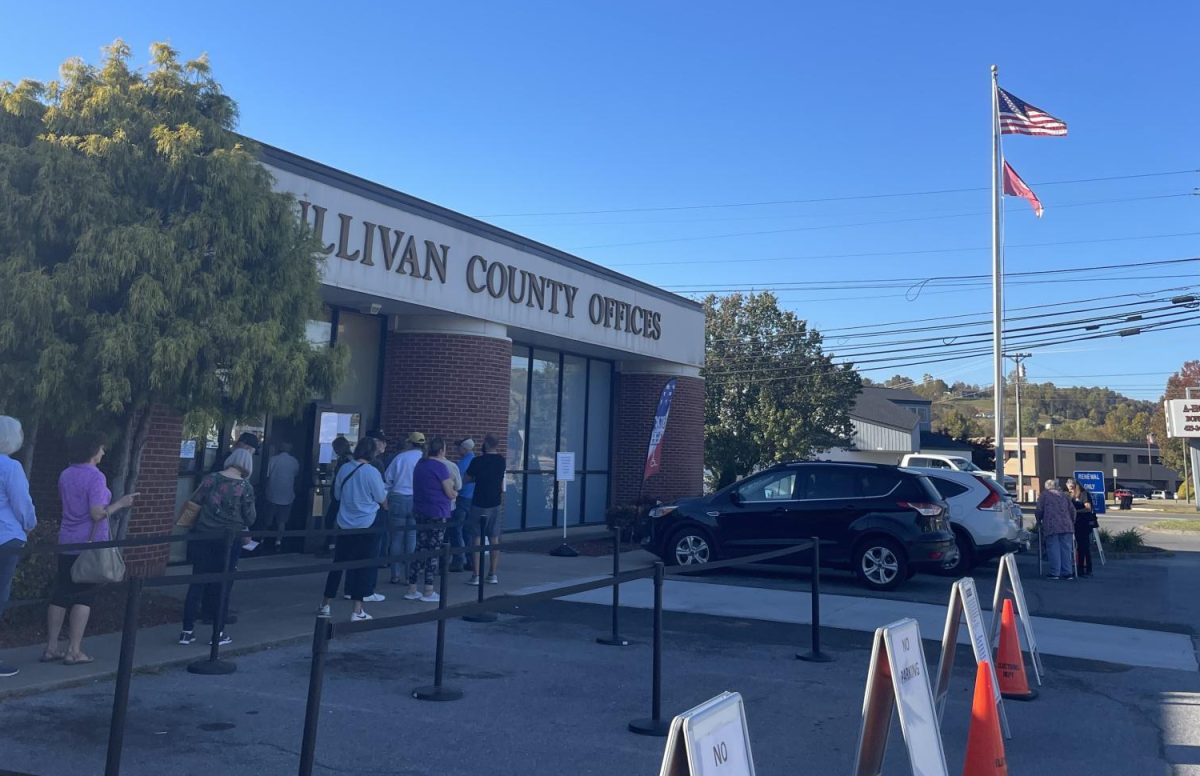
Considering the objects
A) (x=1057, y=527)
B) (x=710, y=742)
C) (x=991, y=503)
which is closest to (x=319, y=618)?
(x=710, y=742)

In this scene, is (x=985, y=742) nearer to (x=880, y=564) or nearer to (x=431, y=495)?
(x=431, y=495)

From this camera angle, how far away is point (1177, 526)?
32875 mm

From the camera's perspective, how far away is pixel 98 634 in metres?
8.16

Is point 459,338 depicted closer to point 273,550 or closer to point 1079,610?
point 273,550

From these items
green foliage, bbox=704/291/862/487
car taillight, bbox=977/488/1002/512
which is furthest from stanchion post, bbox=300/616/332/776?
green foliage, bbox=704/291/862/487

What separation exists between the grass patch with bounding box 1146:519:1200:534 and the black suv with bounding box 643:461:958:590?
23.0 meters

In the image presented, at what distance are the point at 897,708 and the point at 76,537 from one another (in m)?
5.83

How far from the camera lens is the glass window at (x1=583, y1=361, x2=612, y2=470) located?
2003cm

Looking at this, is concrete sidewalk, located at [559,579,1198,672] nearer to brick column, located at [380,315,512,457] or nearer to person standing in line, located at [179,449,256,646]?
person standing in line, located at [179,449,256,646]

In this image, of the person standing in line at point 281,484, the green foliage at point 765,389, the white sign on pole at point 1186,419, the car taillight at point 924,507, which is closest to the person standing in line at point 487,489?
the person standing in line at point 281,484

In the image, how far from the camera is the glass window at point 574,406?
19219 mm

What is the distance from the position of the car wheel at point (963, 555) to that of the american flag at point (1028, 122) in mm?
12621

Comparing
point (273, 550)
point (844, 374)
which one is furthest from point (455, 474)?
point (844, 374)

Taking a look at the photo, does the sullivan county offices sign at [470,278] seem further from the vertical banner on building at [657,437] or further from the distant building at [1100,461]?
the distant building at [1100,461]
